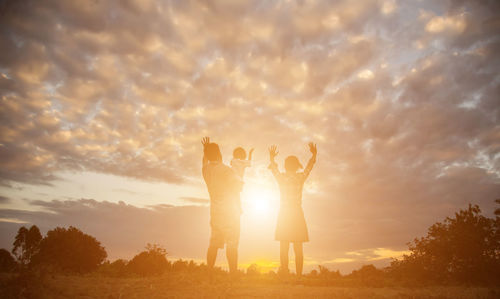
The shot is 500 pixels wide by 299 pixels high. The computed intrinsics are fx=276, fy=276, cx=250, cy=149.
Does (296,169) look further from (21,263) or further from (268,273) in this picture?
(21,263)

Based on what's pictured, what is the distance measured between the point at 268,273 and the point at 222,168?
3.80m

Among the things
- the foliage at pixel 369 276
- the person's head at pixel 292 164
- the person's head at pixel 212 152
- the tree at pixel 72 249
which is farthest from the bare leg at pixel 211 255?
the tree at pixel 72 249

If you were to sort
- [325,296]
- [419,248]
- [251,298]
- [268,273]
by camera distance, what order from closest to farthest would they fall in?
[251,298]
[325,296]
[268,273]
[419,248]

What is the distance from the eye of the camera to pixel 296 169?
9.69m

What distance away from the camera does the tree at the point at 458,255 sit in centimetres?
982

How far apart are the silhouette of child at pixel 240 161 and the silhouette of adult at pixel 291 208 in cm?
160

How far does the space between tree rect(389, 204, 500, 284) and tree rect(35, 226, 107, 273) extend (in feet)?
69.9

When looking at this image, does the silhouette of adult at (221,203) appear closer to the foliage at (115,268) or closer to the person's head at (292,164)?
the person's head at (292,164)

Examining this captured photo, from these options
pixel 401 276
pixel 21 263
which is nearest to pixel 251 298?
pixel 21 263

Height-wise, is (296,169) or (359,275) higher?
(296,169)

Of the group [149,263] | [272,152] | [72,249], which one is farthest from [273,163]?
[72,249]

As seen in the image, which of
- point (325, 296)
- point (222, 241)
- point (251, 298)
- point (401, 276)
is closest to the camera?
point (251, 298)

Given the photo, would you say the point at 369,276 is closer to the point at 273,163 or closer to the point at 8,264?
the point at 273,163

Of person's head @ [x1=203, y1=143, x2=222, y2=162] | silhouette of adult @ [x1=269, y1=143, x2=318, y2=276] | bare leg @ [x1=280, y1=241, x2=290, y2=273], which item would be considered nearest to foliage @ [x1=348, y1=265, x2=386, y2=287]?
silhouette of adult @ [x1=269, y1=143, x2=318, y2=276]
